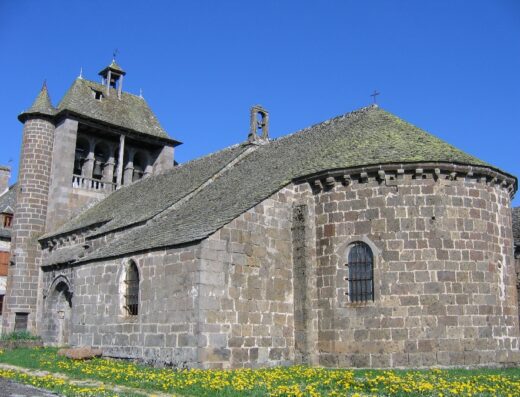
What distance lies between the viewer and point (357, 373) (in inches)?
584

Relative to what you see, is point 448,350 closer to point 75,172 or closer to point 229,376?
point 229,376

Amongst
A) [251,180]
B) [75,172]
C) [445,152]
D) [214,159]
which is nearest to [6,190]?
[75,172]

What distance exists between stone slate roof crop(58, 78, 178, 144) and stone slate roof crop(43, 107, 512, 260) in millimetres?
9845

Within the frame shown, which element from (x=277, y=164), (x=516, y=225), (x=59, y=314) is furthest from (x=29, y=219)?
(x=516, y=225)

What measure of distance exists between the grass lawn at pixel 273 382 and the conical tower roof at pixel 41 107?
64.9 feet

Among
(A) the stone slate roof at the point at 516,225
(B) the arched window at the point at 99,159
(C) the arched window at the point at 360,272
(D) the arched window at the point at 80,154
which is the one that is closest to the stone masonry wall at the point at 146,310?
(C) the arched window at the point at 360,272

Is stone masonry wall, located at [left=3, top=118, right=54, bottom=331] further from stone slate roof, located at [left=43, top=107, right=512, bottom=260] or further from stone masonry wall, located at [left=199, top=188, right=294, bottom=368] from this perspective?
stone masonry wall, located at [left=199, top=188, right=294, bottom=368]

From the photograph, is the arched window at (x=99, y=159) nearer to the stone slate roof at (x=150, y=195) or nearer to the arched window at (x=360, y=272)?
the stone slate roof at (x=150, y=195)

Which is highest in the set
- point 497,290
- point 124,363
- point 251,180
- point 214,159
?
point 214,159

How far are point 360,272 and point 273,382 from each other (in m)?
5.81

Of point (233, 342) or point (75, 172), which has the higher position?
point (75, 172)

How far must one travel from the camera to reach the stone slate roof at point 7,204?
1357 inches

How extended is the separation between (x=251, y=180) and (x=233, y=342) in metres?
6.77

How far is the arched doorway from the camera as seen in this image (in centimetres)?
2650
